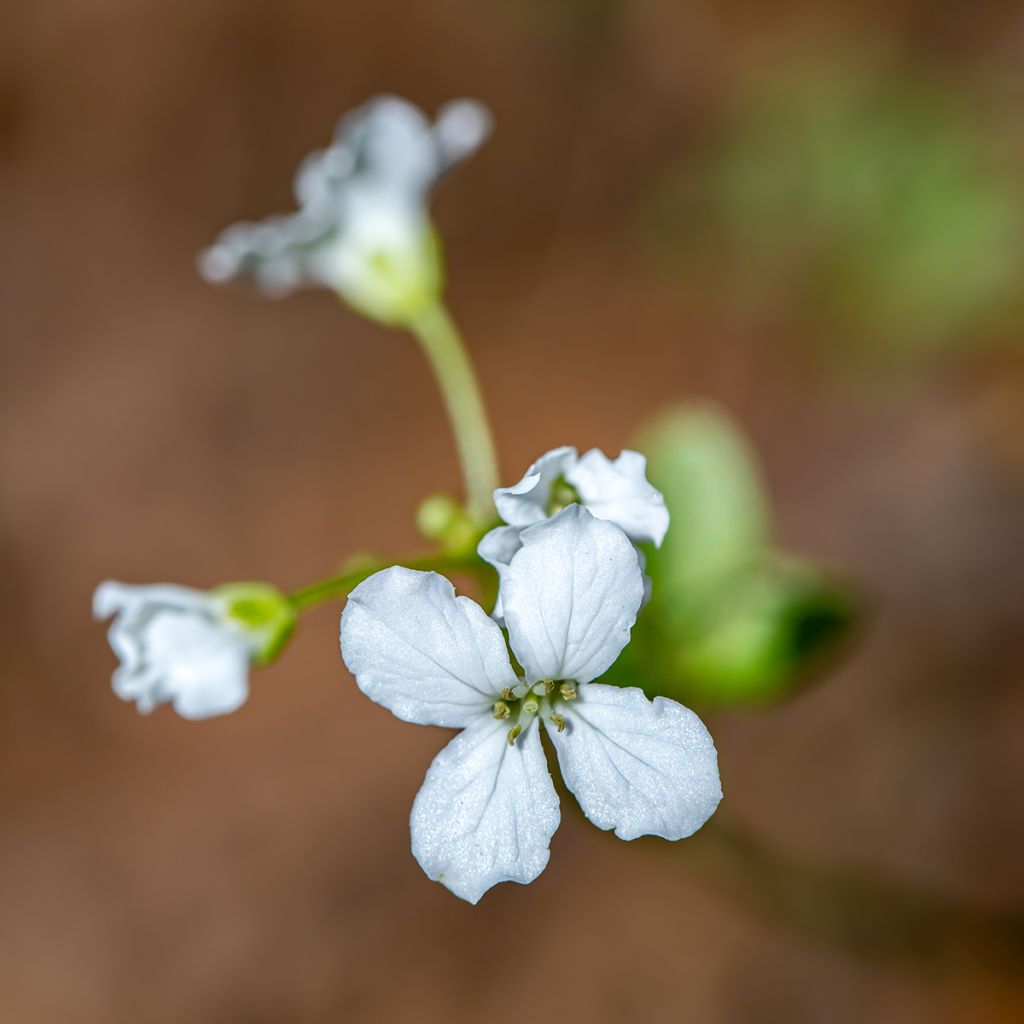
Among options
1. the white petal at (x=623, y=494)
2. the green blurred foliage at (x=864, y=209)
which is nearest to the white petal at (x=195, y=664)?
the white petal at (x=623, y=494)

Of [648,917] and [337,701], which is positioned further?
[337,701]

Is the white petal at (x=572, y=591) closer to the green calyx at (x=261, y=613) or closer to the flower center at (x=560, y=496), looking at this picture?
the flower center at (x=560, y=496)

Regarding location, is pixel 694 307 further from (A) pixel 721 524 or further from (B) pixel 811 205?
(A) pixel 721 524

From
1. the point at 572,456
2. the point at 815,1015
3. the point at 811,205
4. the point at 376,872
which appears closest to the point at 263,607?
the point at 572,456

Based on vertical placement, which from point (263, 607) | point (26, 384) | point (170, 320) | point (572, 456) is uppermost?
point (170, 320)

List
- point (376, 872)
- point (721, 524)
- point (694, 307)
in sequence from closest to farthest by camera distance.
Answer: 1. point (721, 524)
2. point (376, 872)
3. point (694, 307)

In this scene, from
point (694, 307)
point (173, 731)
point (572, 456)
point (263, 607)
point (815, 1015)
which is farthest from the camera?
point (694, 307)

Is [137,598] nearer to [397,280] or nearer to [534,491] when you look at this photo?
[534,491]
